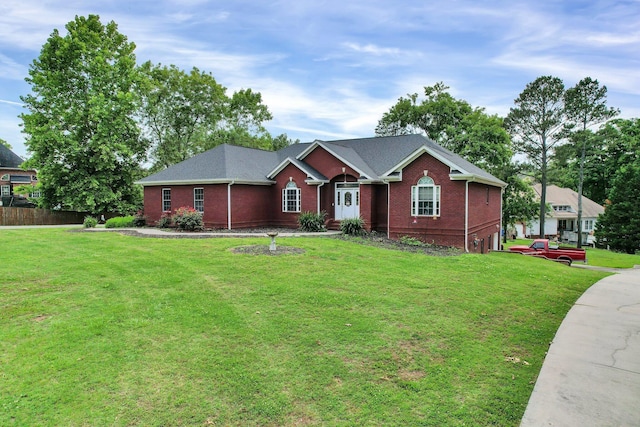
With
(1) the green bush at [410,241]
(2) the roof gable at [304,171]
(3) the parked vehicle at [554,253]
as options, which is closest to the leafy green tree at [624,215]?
(3) the parked vehicle at [554,253]

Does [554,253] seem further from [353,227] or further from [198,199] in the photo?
[198,199]

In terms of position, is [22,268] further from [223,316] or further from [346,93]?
[346,93]

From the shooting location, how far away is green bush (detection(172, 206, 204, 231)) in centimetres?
2123

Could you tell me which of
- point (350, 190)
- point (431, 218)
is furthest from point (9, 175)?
point (431, 218)

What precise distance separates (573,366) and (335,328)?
3444mm

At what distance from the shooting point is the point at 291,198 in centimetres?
2414

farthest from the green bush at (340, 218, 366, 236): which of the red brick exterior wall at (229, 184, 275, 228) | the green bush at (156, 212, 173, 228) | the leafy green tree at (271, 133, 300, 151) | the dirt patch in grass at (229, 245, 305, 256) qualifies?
the leafy green tree at (271, 133, 300, 151)

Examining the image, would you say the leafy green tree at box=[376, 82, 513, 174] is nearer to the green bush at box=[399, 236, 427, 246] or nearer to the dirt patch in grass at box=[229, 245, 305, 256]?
the green bush at box=[399, 236, 427, 246]

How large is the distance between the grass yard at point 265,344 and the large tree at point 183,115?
3196 cm

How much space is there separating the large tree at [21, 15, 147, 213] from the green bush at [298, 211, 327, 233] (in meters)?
18.5

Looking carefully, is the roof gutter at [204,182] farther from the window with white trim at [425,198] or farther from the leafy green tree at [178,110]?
the leafy green tree at [178,110]

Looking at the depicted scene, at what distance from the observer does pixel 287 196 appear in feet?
79.7

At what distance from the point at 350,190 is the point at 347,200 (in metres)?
0.61

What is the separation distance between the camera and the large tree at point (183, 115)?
40531mm
